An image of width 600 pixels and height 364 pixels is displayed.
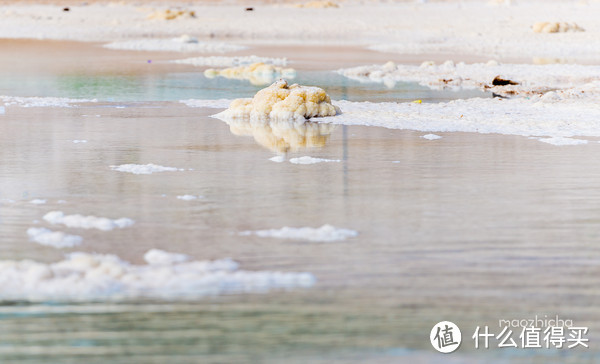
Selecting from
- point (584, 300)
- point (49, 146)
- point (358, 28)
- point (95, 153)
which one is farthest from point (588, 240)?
point (358, 28)

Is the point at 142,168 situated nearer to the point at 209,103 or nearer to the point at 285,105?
the point at 285,105

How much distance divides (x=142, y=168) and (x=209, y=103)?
19.2 ft

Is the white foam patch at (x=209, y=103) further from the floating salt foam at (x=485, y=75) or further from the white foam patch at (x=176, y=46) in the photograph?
the white foam patch at (x=176, y=46)

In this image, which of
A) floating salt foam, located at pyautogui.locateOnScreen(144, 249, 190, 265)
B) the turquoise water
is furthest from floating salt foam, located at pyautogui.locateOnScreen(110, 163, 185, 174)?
the turquoise water

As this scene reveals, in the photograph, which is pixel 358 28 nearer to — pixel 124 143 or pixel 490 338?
pixel 124 143

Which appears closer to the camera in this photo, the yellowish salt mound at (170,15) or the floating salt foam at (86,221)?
the floating salt foam at (86,221)

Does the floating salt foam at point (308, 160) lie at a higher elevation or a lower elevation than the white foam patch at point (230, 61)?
lower

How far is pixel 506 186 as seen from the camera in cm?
739

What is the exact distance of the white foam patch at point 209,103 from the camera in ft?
44.6

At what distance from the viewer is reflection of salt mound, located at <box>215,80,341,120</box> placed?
12.1 meters

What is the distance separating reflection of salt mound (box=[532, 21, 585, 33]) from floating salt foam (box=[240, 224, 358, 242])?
27625mm

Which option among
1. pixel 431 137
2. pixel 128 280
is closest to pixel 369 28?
pixel 431 137

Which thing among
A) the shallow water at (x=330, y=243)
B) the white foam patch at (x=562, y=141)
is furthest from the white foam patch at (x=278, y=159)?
the white foam patch at (x=562, y=141)

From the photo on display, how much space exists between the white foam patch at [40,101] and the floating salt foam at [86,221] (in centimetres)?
752
